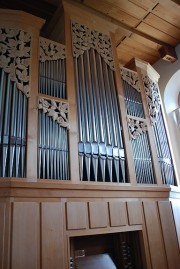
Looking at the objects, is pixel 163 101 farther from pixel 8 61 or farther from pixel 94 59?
pixel 8 61

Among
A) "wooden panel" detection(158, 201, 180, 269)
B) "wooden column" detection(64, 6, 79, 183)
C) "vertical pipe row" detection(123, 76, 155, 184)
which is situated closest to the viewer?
"wooden column" detection(64, 6, 79, 183)

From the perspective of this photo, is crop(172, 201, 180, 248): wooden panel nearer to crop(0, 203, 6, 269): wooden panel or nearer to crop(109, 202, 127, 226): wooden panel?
crop(109, 202, 127, 226): wooden panel

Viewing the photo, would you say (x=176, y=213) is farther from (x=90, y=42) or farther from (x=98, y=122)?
(x=90, y=42)

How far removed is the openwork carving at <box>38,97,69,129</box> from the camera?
11.9 feet

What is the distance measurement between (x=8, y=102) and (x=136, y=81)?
106 inches

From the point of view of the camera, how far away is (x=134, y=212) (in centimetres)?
375

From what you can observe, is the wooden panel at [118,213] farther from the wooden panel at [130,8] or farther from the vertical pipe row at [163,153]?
the wooden panel at [130,8]

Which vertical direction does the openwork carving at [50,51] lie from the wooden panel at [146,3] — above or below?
below

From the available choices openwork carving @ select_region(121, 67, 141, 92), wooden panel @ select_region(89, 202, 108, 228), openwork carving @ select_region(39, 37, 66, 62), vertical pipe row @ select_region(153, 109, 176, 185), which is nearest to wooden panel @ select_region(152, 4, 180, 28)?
openwork carving @ select_region(121, 67, 141, 92)

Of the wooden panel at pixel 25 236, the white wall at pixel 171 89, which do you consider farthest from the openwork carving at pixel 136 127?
the wooden panel at pixel 25 236

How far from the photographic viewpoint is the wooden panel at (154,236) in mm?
3631

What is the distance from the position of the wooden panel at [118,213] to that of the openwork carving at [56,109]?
126cm

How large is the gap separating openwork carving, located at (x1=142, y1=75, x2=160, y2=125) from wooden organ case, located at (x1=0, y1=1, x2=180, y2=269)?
240mm

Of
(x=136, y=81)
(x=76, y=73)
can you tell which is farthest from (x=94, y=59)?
(x=136, y=81)
